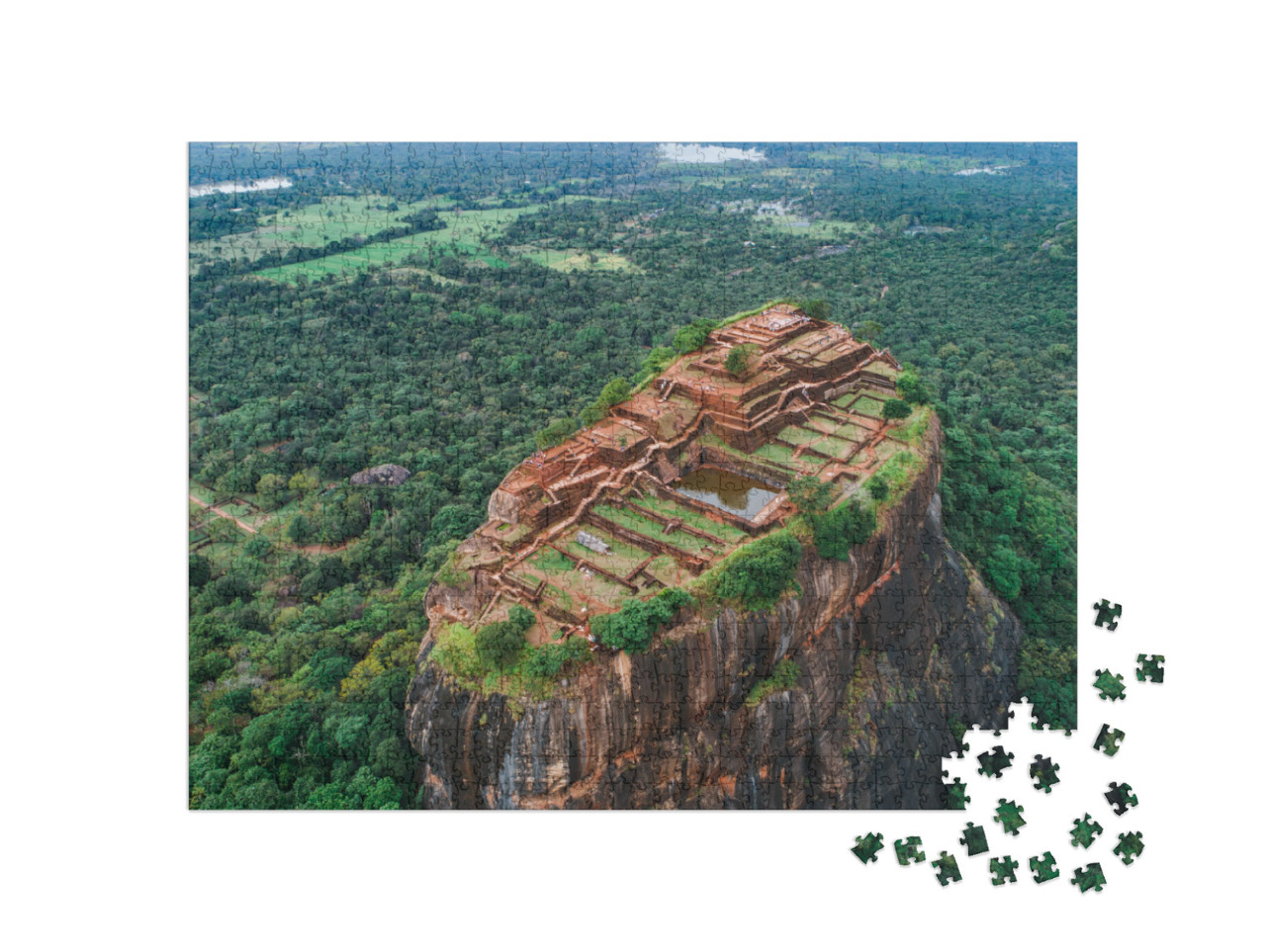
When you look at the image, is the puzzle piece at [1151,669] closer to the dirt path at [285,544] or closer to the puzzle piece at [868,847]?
the puzzle piece at [868,847]

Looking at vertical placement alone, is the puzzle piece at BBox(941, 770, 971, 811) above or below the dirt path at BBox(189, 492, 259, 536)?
below

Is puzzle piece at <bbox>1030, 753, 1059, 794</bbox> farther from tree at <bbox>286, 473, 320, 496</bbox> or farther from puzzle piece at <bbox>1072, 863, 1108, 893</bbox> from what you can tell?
tree at <bbox>286, 473, 320, 496</bbox>

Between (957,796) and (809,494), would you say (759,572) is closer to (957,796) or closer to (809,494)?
(809,494)

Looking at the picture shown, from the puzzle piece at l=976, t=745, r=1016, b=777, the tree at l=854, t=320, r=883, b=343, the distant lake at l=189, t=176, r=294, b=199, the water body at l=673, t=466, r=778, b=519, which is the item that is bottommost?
the puzzle piece at l=976, t=745, r=1016, b=777

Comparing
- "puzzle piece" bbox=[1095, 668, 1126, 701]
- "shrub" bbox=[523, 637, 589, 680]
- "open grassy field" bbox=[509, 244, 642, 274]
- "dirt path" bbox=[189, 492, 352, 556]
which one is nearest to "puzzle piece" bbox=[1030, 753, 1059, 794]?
"puzzle piece" bbox=[1095, 668, 1126, 701]

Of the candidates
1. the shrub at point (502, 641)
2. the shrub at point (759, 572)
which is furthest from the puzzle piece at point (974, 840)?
the shrub at point (502, 641)

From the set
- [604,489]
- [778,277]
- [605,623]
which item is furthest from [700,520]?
[778,277]
